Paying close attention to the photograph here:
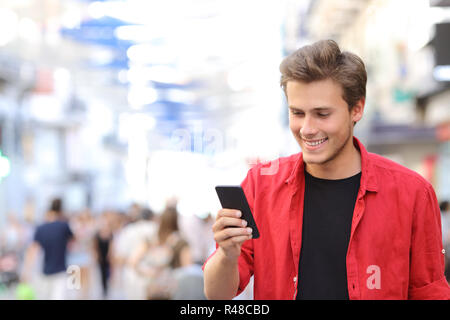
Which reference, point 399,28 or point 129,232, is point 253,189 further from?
point 399,28

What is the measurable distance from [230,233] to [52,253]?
22.1ft

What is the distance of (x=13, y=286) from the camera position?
10320 mm

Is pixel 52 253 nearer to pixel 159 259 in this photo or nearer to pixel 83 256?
pixel 159 259

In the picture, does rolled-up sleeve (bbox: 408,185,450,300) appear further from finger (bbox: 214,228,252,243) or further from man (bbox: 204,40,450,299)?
finger (bbox: 214,228,252,243)

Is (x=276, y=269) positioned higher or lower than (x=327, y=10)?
lower

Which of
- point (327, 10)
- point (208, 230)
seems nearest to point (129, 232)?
point (208, 230)

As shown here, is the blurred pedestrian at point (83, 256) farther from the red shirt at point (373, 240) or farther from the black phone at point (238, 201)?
the black phone at point (238, 201)

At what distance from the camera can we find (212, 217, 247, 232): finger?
1.94 m

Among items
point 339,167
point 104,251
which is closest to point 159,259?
point 339,167

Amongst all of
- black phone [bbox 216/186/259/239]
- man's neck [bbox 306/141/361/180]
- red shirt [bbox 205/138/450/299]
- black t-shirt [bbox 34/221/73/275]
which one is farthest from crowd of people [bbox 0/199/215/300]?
black phone [bbox 216/186/259/239]

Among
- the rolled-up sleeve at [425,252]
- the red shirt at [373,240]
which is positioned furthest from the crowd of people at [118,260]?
the rolled-up sleeve at [425,252]
